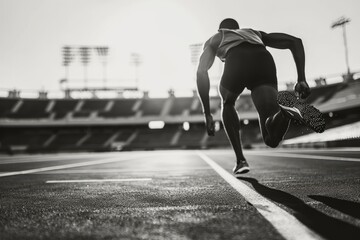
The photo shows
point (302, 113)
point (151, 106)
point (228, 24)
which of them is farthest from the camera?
point (151, 106)

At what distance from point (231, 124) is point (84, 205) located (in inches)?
90.7

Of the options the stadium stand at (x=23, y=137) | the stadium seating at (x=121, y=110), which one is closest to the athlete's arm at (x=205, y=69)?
the stadium stand at (x=23, y=137)

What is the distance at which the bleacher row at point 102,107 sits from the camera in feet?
131

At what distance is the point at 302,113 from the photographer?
2.54 m

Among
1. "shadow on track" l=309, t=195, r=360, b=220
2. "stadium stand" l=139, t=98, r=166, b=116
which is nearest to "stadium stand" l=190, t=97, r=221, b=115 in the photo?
"stadium stand" l=139, t=98, r=166, b=116

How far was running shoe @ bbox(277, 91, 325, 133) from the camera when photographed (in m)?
2.50

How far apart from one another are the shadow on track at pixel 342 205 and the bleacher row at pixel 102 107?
1506 inches

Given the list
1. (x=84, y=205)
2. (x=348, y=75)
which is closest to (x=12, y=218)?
(x=84, y=205)

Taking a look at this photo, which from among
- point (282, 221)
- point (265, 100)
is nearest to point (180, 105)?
point (265, 100)

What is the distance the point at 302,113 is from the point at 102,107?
4135 cm

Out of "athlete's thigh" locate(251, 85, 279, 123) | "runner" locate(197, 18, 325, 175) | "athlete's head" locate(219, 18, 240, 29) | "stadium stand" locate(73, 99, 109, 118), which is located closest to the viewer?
"athlete's thigh" locate(251, 85, 279, 123)

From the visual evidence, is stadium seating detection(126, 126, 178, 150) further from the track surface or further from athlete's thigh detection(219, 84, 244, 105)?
the track surface

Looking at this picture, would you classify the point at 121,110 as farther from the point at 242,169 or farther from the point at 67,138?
the point at 242,169

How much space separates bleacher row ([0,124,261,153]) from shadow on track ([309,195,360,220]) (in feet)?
111
